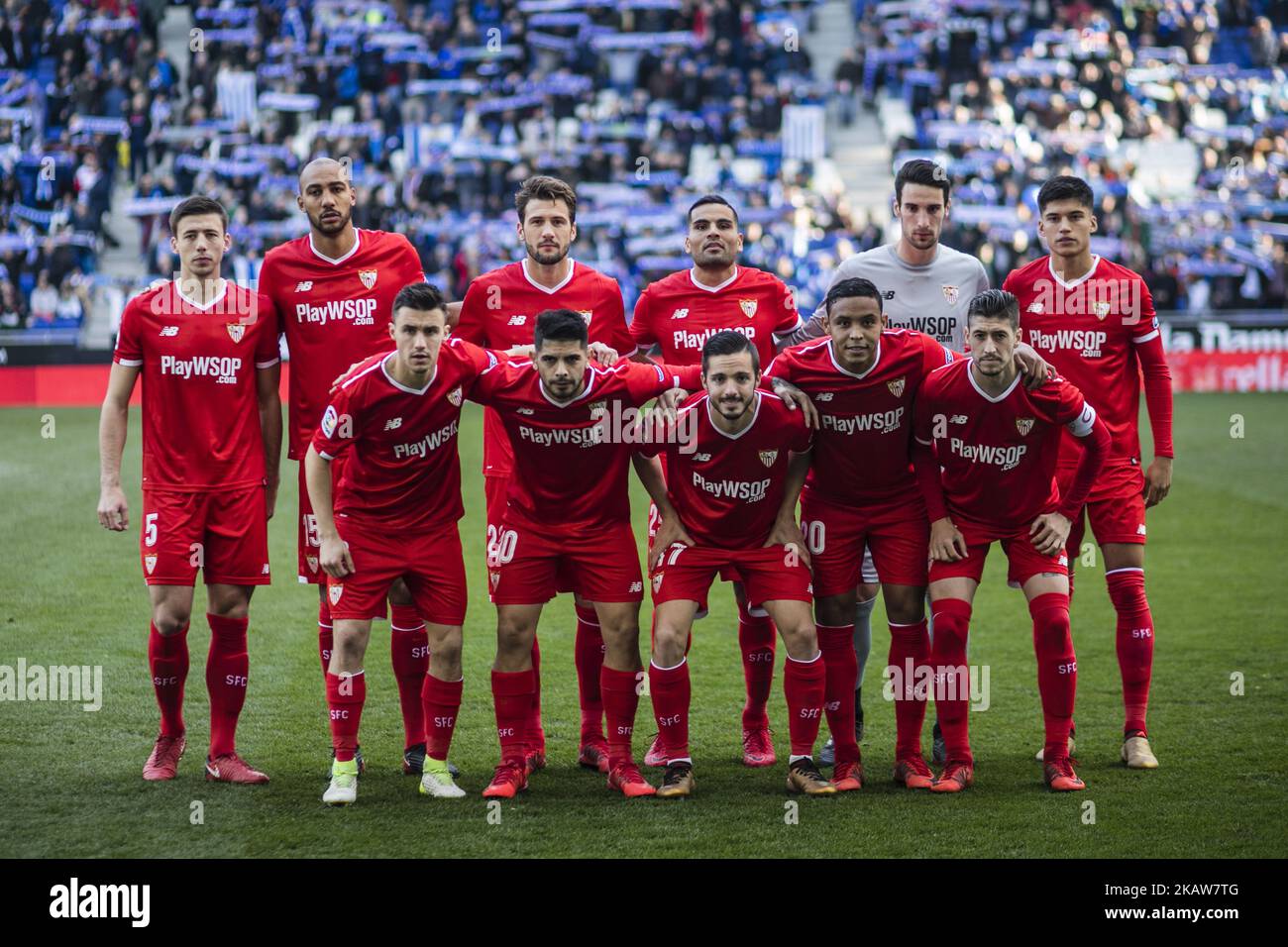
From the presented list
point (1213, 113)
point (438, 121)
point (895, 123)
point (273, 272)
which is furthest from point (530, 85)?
point (273, 272)

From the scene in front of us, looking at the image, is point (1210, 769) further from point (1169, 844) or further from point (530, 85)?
point (530, 85)

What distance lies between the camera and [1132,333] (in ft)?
21.6

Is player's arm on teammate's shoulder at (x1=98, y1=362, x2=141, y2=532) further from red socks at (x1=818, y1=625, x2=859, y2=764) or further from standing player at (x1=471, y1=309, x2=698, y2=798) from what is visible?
red socks at (x1=818, y1=625, x2=859, y2=764)

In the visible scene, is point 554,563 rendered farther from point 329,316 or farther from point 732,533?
point 329,316

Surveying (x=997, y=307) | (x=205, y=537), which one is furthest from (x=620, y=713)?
(x=997, y=307)

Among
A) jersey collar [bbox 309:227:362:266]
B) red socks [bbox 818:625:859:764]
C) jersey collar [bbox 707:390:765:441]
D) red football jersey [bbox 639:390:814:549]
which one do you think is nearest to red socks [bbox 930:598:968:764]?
red socks [bbox 818:625:859:764]

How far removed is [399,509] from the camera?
6008 millimetres

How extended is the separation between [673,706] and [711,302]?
198 cm

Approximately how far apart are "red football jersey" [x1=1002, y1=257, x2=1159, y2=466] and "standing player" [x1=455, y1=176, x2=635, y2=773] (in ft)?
6.20

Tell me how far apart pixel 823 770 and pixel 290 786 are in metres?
2.20

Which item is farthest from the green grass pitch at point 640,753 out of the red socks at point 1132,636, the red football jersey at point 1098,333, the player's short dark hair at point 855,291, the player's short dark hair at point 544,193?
the player's short dark hair at point 544,193

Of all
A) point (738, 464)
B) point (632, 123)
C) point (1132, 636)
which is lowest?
point (1132, 636)

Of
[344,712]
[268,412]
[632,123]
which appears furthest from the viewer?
[632,123]

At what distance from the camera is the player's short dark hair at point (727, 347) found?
5.92m
